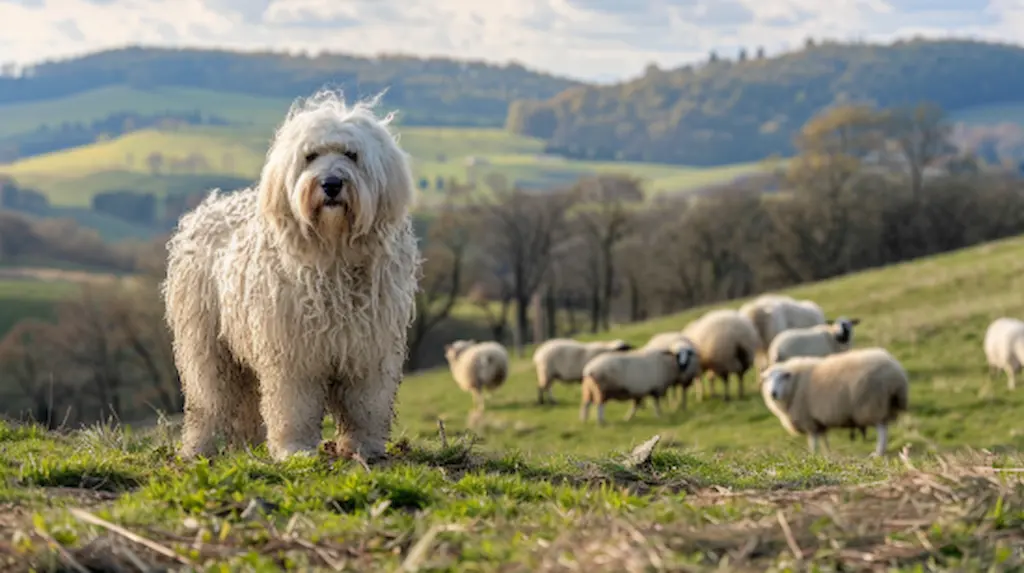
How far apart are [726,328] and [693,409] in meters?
2.22

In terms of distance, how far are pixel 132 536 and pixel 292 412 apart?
324cm

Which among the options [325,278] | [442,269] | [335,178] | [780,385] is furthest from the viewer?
[442,269]

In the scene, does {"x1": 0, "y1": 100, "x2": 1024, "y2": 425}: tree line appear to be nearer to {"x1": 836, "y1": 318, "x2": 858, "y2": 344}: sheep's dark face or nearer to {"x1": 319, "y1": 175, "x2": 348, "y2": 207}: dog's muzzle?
{"x1": 836, "y1": 318, "x2": 858, "y2": 344}: sheep's dark face

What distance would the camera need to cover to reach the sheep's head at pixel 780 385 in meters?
19.8

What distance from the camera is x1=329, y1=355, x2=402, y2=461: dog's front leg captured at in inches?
331

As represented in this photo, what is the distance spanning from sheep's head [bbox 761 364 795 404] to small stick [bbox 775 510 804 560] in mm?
14999

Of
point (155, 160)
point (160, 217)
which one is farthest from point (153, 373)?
point (155, 160)

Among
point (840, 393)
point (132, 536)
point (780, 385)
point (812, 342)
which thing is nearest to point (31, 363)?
point (812, 342)

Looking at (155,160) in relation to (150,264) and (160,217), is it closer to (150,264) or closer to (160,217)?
(160,217)

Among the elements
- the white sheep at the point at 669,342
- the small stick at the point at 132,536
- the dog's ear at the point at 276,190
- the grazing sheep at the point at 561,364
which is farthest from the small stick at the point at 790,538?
the grazing sheep at the point at 561,364

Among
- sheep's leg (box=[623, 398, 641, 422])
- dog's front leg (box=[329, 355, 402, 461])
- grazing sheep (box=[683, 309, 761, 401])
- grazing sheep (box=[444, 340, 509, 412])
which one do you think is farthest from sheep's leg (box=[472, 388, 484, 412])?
dog's front leg (box=[329, 355, 402, 461])

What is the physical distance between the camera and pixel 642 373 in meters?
26.2

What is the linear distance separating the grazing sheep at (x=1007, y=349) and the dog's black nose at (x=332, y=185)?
19.1m

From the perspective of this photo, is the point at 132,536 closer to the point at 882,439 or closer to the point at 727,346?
the point at 882,439
